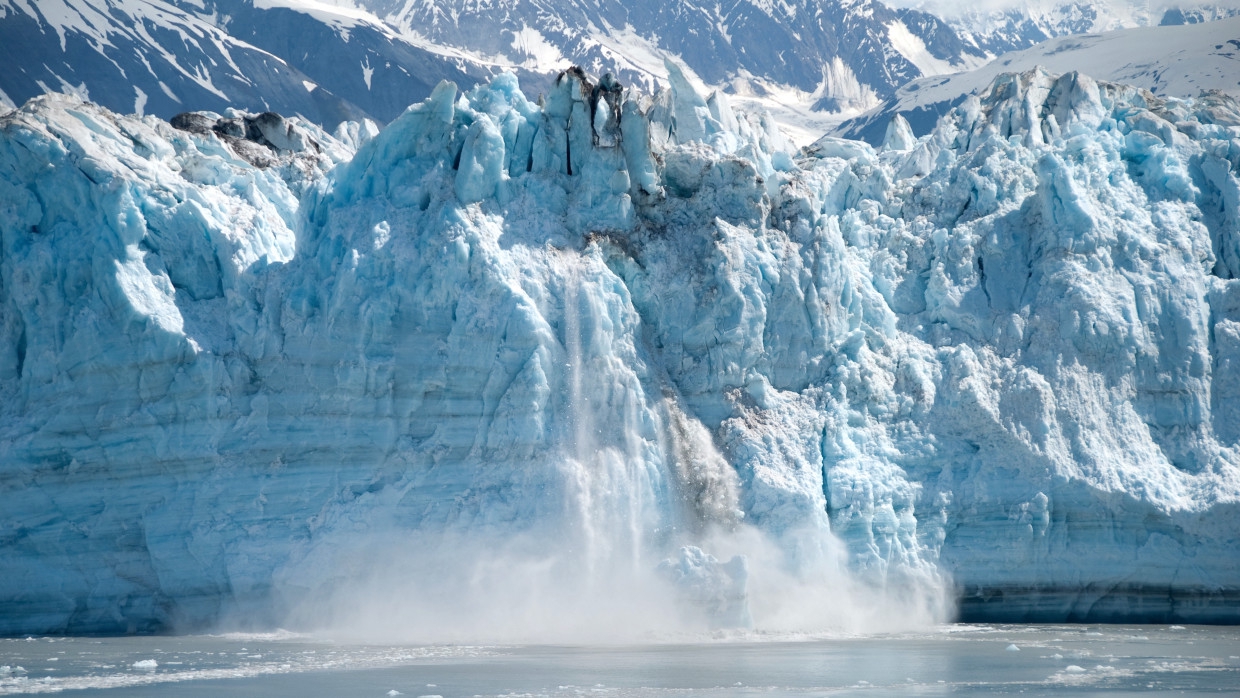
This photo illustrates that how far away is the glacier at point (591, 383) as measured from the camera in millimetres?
23688

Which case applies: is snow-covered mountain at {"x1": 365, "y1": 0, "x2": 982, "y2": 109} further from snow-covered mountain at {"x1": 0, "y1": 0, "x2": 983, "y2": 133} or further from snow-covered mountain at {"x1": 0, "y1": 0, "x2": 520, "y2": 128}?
snow-covered mountain at {"x1": 0, "y1": 0, "x2": 520, "y2": 128}

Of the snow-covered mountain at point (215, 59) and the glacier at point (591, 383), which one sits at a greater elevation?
the snow-covered mountain at point (215, 59)

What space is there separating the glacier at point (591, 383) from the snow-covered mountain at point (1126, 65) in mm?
49814

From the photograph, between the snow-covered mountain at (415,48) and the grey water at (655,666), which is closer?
the grey water at (655,666)

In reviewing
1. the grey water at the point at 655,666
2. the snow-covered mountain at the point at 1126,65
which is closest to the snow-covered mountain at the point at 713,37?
the snow-covered mountain at the point at 1126,65

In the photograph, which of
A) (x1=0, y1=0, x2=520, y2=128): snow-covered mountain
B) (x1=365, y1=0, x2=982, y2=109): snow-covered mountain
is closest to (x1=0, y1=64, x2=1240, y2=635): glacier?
(x1=0, y1=0, x2=520, y2=128): snow-covered mountain

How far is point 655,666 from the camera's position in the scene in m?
19.2

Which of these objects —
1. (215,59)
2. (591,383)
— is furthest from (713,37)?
(591,383)

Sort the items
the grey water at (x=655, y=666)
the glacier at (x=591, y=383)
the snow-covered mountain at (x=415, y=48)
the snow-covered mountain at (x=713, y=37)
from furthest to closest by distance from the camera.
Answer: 1. the snow-covered mountain at (x=713, y=37)
2. the snow-covered mountain at (x=415, y=48)
3. the glacier at (x=591, y=383)
4. the grey water at (x=655, y=666)

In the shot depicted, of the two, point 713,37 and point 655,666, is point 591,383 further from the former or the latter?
point 713,37

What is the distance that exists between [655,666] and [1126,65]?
8451cm

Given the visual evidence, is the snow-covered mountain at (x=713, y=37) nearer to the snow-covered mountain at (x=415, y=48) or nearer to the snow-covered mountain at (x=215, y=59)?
the snow-covered mountain at (x=415, y=48)

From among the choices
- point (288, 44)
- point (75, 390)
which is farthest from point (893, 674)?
point (288, 44)

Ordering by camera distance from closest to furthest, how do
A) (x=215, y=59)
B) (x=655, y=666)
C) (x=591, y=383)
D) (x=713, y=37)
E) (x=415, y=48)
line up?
(x=655, y=666) → (x=591, y=383) → (x=215, y=59) → (x=415, y=48) → (x=713, y=37)
